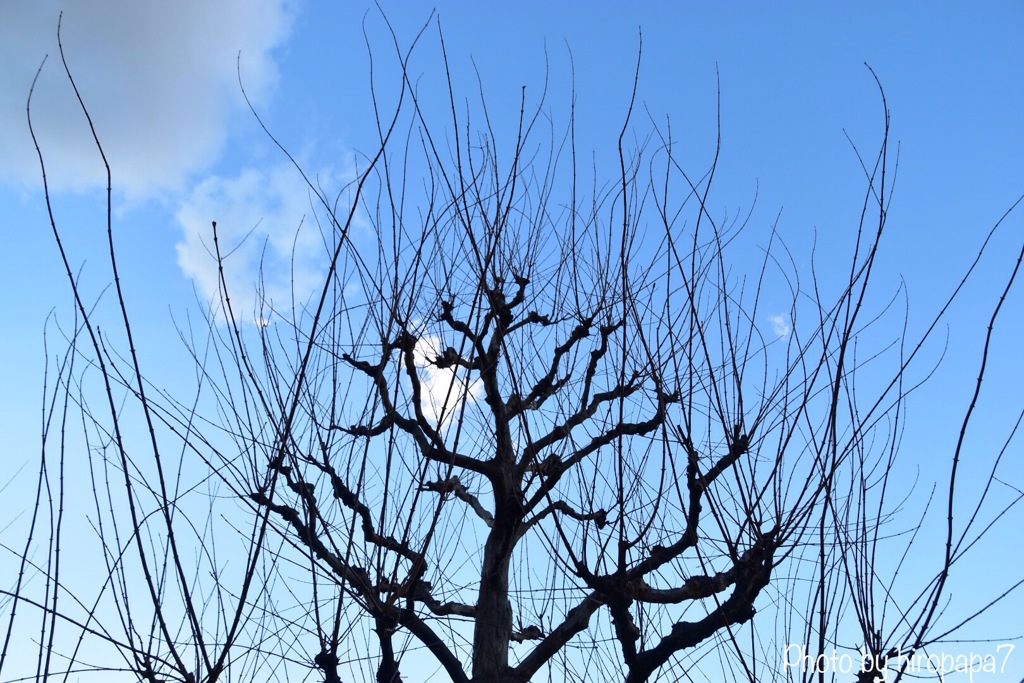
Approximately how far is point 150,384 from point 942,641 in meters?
2.36

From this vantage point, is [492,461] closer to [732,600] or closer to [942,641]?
[732,600]

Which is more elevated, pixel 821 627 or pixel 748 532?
pixel 748 532

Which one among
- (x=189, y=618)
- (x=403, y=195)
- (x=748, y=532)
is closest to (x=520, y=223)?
(x=403, y=195)

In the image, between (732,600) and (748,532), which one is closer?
(748,532)

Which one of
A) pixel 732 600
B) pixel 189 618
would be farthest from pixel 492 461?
pixel 189 618

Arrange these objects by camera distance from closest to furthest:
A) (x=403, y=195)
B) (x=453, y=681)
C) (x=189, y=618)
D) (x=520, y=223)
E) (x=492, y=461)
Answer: (x=189, y=618) < (x=403, y=195) < (x=520, y=223) < (x=453, y=681) < (x=492, y=461)

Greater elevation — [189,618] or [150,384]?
[150,384]

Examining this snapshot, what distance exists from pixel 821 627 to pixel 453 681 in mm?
2333

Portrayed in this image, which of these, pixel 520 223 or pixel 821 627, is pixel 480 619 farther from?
pixel 821 627

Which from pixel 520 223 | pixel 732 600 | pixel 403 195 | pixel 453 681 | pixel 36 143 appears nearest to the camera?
pixel 36 143

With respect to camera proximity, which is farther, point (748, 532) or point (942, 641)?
point (748, 532)

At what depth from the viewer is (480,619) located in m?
3.87

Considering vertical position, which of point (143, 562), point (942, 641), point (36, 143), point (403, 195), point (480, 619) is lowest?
point (942, 641)

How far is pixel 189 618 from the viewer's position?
179cm
